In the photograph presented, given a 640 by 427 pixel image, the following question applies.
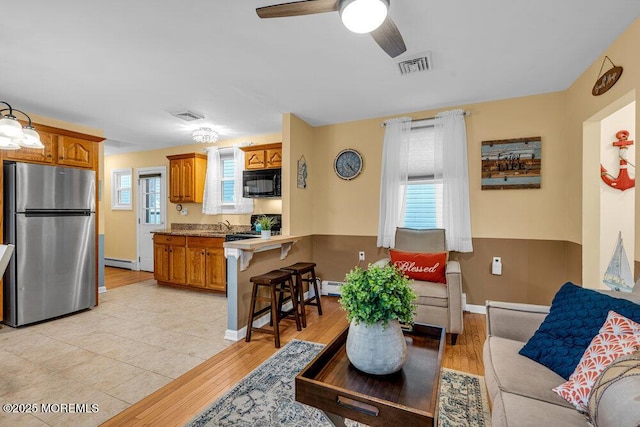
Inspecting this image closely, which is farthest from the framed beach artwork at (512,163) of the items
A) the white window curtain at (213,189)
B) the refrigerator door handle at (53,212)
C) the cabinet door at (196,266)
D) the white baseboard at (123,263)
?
the white baseboard at (123,263)

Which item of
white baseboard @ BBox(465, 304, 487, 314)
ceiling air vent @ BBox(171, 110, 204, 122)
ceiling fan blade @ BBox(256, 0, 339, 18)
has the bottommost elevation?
white baseboard @ BBox(465, 304, 487, 314)

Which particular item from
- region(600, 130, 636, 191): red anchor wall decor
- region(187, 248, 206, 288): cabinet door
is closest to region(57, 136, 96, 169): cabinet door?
region(187, 248, 206, 288): cabinet door

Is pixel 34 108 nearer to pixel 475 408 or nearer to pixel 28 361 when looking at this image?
pixel 28 361

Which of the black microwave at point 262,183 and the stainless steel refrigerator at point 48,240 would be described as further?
the black microwave at point 262,183

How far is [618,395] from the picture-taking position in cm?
97

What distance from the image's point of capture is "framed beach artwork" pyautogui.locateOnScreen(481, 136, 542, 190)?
3188 millimetres

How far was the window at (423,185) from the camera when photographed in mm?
3615

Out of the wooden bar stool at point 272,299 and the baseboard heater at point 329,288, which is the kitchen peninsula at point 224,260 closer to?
the wooden bar stool at point 272,299

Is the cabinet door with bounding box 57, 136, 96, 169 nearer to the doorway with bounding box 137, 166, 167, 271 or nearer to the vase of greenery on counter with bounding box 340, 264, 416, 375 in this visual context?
the doorway with bounding box 137, 166, 167, 271

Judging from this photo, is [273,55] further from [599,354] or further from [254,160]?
[599,354]

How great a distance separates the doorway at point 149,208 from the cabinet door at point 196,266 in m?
1.73

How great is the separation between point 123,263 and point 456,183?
655 centimetres

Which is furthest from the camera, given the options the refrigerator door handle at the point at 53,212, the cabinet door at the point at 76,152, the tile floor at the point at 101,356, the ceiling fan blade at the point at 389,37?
the cabinet door at the point at 76,152

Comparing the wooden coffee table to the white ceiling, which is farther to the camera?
the white ceiling
